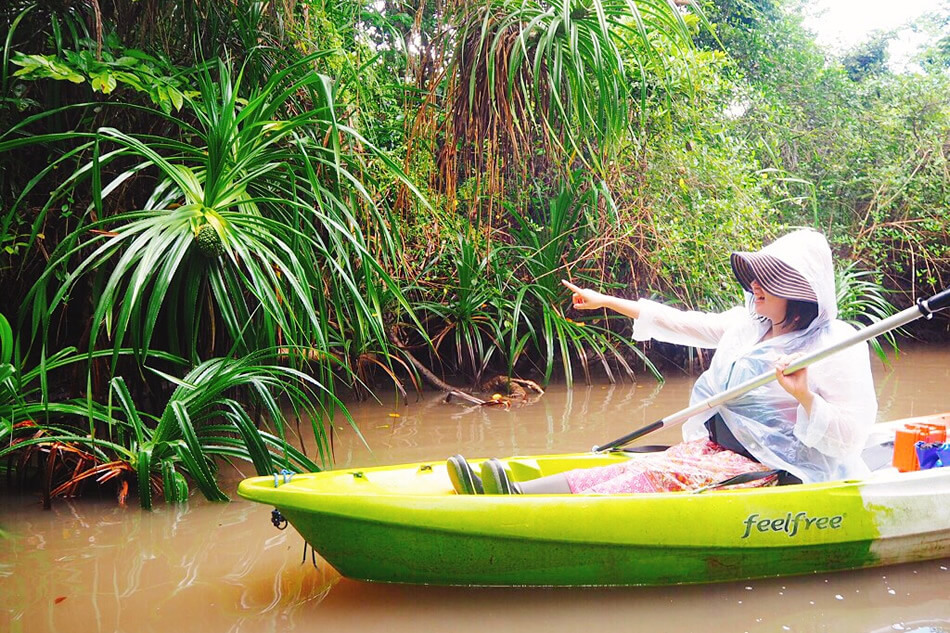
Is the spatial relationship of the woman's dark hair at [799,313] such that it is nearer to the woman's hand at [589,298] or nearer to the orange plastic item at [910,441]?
the woman's hand at [589,298]

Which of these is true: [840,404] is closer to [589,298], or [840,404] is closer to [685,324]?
[685,324]

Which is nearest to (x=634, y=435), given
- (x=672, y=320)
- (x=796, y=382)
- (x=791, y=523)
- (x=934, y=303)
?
(x=672, y=320)

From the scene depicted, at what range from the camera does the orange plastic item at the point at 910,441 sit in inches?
124

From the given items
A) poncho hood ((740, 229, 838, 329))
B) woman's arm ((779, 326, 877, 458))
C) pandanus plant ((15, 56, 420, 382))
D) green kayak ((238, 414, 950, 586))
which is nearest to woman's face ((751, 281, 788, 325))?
poncho hood ((740, 229, 838, 329))

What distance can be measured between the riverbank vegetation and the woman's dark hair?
1446 millimetres

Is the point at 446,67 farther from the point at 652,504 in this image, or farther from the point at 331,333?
the point at 652,504

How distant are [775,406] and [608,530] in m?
0.76

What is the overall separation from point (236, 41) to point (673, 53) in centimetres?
357

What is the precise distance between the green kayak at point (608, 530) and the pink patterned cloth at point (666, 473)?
134mm

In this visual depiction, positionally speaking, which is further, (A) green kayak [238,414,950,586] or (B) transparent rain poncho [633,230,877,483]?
(B) transparent rain poncho [633,230,877,483]

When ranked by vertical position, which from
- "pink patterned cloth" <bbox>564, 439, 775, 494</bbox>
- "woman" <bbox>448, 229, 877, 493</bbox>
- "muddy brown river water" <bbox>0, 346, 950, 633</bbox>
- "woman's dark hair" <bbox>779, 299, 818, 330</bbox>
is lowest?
"muddy brown river water" <bbox>0, 346, 950, 633</bbox>

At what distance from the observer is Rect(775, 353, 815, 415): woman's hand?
2504 millimetres

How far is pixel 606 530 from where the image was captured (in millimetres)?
2477

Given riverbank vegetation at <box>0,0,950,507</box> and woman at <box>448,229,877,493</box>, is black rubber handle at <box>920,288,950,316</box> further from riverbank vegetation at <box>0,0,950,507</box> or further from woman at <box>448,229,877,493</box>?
riverbank vegetation at <box>0,0,950,507</box>
